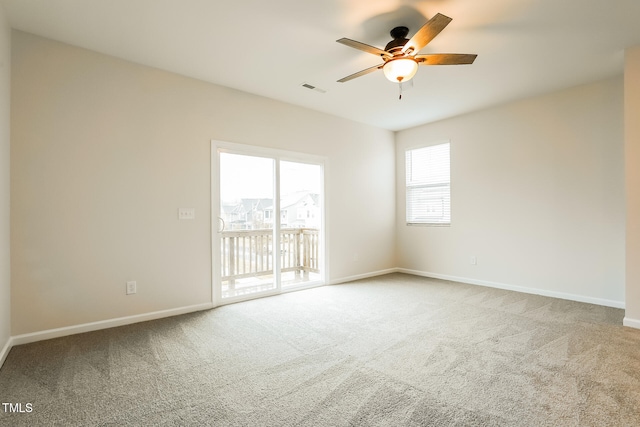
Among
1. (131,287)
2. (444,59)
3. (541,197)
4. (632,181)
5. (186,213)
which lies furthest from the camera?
(541,197)

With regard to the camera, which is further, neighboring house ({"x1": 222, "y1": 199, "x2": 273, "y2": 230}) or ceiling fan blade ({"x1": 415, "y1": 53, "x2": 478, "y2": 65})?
neighboring house ({"x1": 222, "y1": 199, "x2": 273, "y2": 230})

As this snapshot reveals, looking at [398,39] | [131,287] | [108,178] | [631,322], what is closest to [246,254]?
[131,287]

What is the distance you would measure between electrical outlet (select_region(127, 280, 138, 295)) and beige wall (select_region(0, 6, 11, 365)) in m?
0.85

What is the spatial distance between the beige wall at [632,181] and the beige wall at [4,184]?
5.39m

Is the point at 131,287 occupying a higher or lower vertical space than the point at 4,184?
lower

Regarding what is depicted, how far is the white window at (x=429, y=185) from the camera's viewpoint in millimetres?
5148

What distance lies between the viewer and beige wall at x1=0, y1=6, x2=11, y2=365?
2342mm

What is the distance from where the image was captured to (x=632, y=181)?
292 cm

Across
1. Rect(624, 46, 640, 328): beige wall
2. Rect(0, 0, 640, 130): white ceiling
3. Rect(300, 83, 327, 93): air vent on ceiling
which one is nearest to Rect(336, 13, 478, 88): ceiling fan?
Rect(0, 0, 640, 130): white ceiling

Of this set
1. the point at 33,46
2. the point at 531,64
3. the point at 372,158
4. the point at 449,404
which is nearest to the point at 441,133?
the point at 372,158

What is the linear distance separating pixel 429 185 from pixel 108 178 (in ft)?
15.2

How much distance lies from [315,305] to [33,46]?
146 inches

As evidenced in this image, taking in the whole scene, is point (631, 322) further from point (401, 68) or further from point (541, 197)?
point (401, 68)

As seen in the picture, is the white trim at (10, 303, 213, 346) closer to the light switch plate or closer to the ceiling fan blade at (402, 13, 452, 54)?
the light switch plate
